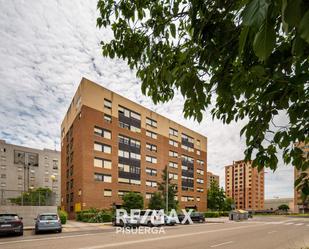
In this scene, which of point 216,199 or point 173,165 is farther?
point 216,199

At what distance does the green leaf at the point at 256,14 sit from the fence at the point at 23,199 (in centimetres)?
3253

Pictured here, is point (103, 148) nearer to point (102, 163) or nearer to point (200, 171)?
point (102, 163)

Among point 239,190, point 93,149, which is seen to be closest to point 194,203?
point 93,149

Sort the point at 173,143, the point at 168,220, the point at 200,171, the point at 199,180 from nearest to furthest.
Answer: the point at 168,220 → the point at 173,143 → the point at 199,180 → the point at 200,171

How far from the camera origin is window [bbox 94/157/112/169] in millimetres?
47562

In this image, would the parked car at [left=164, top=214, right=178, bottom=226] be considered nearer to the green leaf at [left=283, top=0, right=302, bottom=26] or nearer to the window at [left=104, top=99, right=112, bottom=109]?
the window at [left=104, top=99, right=112, bottom=109]

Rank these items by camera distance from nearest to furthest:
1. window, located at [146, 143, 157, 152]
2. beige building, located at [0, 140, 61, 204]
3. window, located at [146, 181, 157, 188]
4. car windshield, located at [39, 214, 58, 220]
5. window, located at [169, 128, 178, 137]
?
car windshield, located at [39, 214, 58, 220] < window, located at [146, 181, 157, 188] < window, located at [146, 143, 157, 152] < window, located at [169, 128, 178, 137] < beige building, located at [0, 140, 61, 204]

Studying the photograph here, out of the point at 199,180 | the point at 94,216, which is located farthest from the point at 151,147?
the point at 94,216

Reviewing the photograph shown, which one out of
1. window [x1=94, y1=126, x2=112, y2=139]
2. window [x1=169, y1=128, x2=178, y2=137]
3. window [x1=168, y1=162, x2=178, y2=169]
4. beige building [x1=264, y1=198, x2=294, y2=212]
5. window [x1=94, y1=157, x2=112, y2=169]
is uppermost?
window [x1=169, y1=128, x2=178, y2=137]

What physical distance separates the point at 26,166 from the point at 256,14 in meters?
97.8

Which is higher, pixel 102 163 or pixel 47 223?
pixel 102 163

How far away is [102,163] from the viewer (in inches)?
1914

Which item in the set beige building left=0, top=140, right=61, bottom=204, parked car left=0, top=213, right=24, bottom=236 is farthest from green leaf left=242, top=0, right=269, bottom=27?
beige building left=0, top=140, right=61, bottom=204

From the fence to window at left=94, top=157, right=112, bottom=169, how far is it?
1421 centimetres
